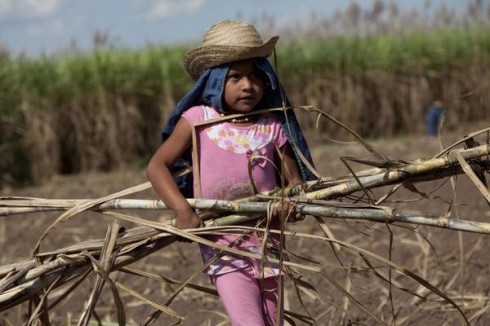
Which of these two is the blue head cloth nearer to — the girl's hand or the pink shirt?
the pink shirt

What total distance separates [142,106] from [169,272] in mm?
7956

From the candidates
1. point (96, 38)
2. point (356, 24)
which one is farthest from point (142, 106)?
point (356, 24)

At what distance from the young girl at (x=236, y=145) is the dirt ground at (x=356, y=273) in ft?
0.60

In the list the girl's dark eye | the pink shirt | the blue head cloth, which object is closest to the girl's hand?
the pink shirt

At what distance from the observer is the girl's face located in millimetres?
2820

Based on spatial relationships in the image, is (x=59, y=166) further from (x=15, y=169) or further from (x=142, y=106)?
(x=142, y=106)

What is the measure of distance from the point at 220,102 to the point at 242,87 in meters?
0.09

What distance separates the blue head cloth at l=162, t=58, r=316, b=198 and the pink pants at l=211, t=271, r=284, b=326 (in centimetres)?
37

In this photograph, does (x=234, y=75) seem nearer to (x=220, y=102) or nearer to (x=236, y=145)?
(x=220, y=102)

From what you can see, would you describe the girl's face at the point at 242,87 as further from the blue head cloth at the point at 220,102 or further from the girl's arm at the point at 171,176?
the girl's arm at the point at 171,176

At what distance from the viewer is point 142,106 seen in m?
13.1

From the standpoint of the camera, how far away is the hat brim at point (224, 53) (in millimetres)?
2793

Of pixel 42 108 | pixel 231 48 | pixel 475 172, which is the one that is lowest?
pixel 42 108

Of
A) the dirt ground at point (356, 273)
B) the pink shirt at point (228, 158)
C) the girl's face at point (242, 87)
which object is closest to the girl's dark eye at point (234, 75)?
the girl's face at point (242, 87)
